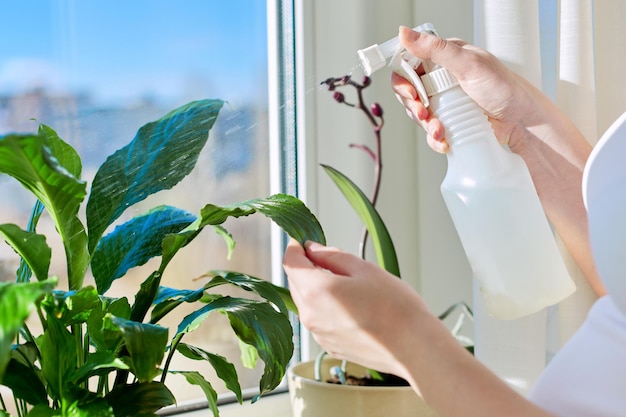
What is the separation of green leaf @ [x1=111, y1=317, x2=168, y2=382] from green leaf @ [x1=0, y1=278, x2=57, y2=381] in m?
0.08

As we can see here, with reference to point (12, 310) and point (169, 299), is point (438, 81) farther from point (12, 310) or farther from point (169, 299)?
point (12, 310)

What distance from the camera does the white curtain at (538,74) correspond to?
78 centimetres

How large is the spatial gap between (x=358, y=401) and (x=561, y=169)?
0.31 meters

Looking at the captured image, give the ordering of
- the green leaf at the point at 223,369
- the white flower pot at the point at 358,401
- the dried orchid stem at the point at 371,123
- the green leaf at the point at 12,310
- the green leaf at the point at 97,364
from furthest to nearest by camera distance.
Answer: the dried orchid stem at the point at 371,123 → the white flower pot at the point at 358,401 → the green leaf at the point at 223,369 → the green leaf at the point at 97,364 → the green leaf at the point at 12,310

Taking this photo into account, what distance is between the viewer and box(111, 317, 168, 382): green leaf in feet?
1.45

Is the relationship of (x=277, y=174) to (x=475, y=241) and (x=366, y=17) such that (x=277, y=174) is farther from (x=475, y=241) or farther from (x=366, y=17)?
(x=475, y=241)

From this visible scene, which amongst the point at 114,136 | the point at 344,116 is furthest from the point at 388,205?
the point at 114,136

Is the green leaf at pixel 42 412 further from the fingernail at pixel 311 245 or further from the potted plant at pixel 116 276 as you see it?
the fingernail at pixel 311 245

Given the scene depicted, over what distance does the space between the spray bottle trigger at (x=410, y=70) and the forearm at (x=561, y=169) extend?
0.18 m

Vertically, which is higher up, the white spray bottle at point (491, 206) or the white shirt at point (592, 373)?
the white spray bottle at point (491, 206)

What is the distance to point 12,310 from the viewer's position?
356mm

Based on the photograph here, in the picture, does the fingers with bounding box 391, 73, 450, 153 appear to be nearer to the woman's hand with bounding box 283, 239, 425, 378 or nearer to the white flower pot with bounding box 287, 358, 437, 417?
the woman's hand with bounding box 283, 239, 425, 378

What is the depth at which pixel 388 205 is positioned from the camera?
103cm

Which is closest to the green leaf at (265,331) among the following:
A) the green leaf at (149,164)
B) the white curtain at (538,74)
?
the green leaf at (149,164)
